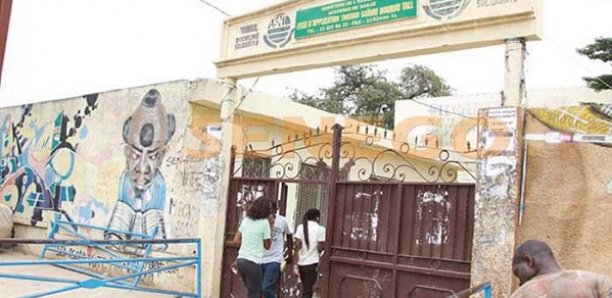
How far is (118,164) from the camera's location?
9727mm

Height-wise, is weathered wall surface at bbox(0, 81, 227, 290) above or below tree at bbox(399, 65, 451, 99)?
below

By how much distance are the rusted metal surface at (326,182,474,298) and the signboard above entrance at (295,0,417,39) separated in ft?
6.19

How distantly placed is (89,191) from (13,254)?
2.48 metres

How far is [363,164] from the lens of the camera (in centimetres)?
1319

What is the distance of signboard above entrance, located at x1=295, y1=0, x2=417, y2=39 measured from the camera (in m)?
6.30

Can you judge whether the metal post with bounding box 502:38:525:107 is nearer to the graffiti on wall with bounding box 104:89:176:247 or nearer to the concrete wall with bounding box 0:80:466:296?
the concrete wall with bounding box 0:80:466:296

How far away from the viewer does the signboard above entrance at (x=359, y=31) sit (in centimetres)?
561

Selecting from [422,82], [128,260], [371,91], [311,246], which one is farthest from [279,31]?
[422,82]

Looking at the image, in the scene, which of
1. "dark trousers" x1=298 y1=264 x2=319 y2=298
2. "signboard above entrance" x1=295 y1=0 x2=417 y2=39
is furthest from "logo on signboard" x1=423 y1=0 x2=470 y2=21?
"dark trousers" x1=298 y1=264 x2=319 y2=298

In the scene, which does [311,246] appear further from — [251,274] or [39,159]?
[39,159]

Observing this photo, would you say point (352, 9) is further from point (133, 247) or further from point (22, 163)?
point (22, 163)

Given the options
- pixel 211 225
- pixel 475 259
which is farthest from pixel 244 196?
pixel 475 259

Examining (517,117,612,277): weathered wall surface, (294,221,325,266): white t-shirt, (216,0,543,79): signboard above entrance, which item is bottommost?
(294,221,325,266): white t-shirt

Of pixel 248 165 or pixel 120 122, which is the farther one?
pixel 248 165
